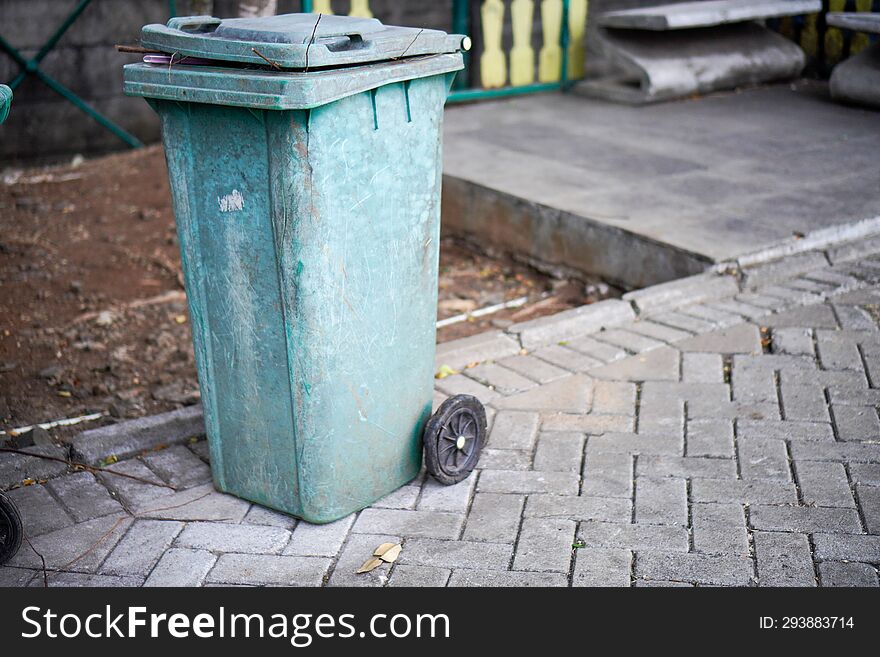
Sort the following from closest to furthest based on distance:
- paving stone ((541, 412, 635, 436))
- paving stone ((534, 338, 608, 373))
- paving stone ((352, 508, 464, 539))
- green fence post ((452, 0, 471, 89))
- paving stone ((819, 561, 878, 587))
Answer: paving stone ((819, 561, 878, 587)) → paving stone ((352, 508, 464, 539)) → paving stone ((541, 412, 635, 436)) → paving stone ((534, 338, 608, 373)) → green fence post ((452, 0, 471, 89))

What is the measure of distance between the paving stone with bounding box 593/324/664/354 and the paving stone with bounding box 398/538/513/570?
1630 mm

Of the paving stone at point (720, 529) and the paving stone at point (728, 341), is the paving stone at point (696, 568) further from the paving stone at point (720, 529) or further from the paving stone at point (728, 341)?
the paving stone at point (728, 341)

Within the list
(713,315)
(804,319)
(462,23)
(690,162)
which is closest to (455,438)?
(713,315)

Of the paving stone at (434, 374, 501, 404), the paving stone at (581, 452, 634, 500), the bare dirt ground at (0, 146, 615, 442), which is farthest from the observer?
the bare dirt ground at (0, 146, 615, 442)

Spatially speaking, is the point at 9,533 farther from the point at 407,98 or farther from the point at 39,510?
the point at 407,98

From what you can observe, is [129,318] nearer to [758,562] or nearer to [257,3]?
[257,3]

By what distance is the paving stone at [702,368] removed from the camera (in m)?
4.16

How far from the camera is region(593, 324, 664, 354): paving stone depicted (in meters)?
4.43

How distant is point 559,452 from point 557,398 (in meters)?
0.43

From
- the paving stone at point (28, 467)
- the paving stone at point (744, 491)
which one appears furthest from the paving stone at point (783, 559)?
the paving stone at point (28, 467)

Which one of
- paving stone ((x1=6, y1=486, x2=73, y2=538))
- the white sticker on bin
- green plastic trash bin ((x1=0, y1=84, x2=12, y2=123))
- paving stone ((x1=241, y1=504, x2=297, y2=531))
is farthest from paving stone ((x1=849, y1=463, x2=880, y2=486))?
green plastic trash bin ((x1=0, y1=84, x2=12, y2=123))

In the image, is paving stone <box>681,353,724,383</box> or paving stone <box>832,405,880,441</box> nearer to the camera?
paving stone <box>832,405,880,441</box>

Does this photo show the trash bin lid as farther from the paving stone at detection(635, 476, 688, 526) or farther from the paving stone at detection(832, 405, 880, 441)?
the paving stone at detection(832, 405, 880, 441)

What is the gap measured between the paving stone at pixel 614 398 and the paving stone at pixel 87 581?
1925 millimetres
